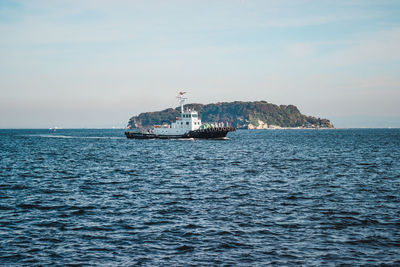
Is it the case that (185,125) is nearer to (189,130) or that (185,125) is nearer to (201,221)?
(189,130)

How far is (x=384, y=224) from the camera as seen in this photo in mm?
16625

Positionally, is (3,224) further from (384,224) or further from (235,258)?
(384,224)

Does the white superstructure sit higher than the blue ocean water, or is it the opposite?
the white superstructure

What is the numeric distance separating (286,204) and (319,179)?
36.7ft

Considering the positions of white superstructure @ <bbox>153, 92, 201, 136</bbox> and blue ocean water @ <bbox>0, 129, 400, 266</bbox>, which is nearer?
blue ocean water @ <bbox>0, 129, 400, 266</bbox>

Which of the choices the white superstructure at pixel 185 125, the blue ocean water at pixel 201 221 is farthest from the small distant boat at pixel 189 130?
the blue ocean water at pixel 201 221

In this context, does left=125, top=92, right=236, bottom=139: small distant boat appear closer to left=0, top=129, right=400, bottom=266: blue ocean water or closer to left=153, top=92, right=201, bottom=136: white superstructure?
left=153, top=92, right=201, bottom=136: white superstructure

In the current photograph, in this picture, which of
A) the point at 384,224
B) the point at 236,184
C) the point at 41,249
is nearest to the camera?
the point at 41,249

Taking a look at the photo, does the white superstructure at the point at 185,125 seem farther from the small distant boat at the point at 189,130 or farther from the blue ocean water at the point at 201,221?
the blue ocean water at the point at 201,221

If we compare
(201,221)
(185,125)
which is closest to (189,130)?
(185,125)

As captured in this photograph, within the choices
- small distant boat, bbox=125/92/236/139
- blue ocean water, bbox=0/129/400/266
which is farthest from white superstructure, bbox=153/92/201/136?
blue ocean water, bbox=0/129/400/266

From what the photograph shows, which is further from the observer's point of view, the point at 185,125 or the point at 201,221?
the point at 185,125

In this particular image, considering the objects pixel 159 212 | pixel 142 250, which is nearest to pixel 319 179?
pixel 159 212

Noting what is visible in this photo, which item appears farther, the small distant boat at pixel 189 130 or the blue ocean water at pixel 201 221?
the small distant boat at pixel 189 130
